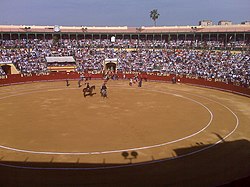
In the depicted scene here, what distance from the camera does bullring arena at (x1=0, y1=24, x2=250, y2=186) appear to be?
12.8m

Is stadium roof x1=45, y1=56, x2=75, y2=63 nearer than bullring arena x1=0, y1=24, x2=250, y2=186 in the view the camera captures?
No

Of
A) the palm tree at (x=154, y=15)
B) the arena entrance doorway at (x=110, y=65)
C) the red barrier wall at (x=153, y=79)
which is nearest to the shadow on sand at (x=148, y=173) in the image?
the red barrier wall at (x=153, y=79)

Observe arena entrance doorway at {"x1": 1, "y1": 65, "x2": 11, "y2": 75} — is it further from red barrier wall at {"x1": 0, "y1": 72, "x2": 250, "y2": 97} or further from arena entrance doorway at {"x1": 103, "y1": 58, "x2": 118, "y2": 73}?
arena entrance doorway at {"x1": 103, "y1": 58, "x2": 118, "y2": 73}

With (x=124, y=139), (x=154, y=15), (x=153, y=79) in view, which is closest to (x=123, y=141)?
(x=124, y=139)

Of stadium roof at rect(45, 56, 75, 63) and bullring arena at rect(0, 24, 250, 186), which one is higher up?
stadium roof at rect(45, 56, 75, 63)

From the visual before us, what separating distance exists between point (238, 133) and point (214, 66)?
30.8m

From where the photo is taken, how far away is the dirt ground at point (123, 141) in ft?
41.9

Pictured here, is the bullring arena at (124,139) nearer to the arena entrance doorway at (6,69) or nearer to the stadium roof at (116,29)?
the arena entrance doorway at (6,69)

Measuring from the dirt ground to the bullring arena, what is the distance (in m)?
0.04

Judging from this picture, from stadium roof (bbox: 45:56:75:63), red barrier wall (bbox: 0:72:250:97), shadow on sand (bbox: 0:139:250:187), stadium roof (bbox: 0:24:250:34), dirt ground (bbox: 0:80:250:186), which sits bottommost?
shadow on sand (bbox: 0:139:250:187)

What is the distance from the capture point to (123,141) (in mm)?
17125

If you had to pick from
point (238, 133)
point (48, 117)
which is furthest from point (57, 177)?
point (238, 133)

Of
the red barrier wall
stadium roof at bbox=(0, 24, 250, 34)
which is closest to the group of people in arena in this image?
stadium roof at bbox=(0, 24, 250, 34)

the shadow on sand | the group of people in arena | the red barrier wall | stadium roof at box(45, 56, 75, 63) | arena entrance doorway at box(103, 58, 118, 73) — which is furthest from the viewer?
arena entrance doorway at box(103, 58, 118, 73)
